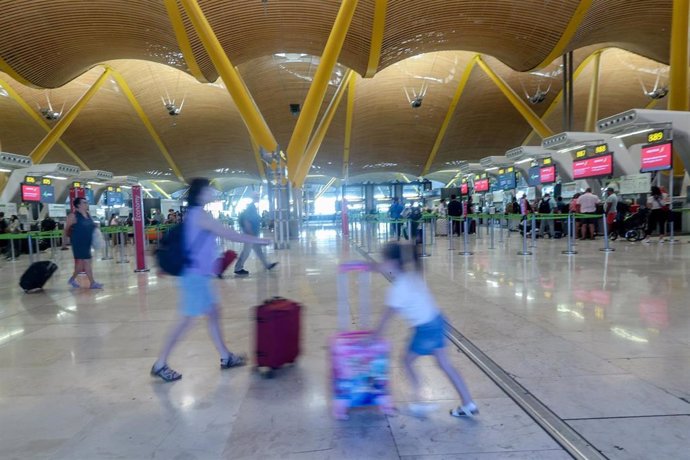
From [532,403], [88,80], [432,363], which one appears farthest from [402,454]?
[88,80]

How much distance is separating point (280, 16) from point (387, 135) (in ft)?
90.2

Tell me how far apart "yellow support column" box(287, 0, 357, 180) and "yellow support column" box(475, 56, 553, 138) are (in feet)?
55.0

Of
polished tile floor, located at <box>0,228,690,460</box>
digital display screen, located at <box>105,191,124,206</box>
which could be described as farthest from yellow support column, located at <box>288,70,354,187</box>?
polished tile floor, located at <box>0,228,690,460</box>

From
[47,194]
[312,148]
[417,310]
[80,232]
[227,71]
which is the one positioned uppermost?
[227,71]

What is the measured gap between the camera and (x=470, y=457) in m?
2.31

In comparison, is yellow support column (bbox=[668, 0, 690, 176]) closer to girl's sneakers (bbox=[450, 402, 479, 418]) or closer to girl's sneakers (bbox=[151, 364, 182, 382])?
girl's sneakers (bbox=[450, 402, 479, 418])

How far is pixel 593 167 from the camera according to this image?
1845 centimetres

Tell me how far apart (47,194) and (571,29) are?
89.6 ft

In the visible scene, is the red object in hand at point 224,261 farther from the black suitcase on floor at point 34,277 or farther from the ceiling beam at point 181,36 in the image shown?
the ceiling beam at point 181,36

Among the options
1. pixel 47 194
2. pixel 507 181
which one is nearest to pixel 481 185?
pixel 507 181

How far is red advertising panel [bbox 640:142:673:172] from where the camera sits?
48.0 ft

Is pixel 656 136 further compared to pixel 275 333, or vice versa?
pixel 656 136

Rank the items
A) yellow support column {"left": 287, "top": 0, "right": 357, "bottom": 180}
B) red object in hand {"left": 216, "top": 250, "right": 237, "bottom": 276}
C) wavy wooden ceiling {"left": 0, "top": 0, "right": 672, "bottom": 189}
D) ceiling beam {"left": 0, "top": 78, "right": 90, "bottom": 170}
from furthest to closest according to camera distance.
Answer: ceiling beam {"left": 0, "top": 78, "right": 90, "bottom": 170} < wavy wooden ceiling {"left": 0, "top": 0, "right": 672, "bottom": 189} < yellow support column {"left": 287, "top": 0, "right": 357, "bottom": 180} < red object in hand {"left": 216, "top": 250, "right": 237, "bottom": 276}

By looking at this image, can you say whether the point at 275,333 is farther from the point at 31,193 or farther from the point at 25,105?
the point at 25,105
